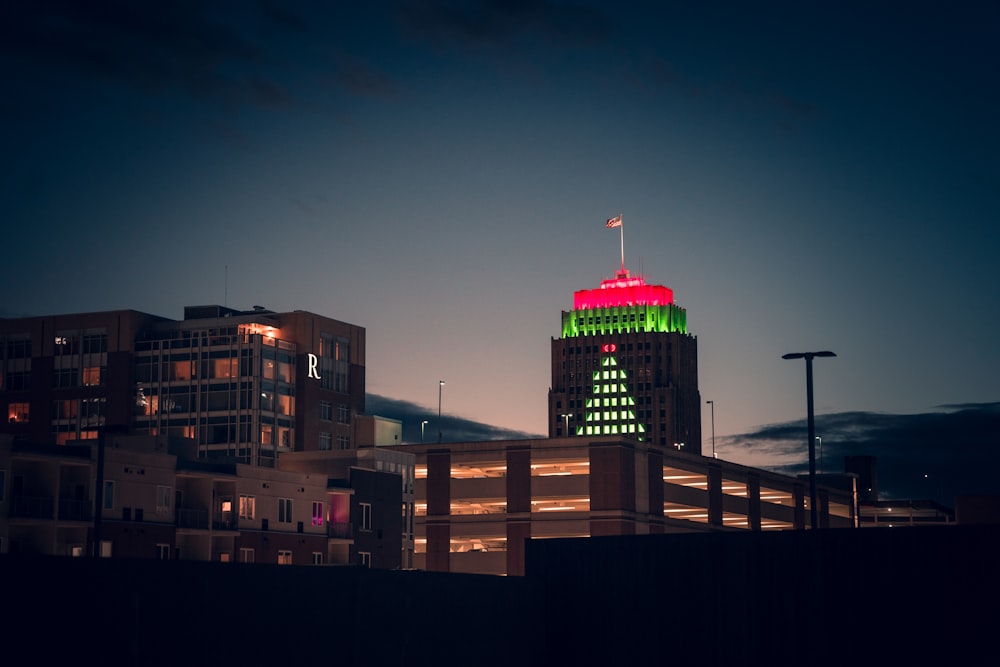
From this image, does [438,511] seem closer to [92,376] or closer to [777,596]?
[92,376]

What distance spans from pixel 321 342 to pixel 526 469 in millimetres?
34037

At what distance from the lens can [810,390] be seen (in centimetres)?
5459

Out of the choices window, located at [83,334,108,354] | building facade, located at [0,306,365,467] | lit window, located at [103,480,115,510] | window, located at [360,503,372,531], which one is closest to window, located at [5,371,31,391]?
building facade, located at [0,306,365,467]

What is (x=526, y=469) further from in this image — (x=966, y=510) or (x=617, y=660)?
(x=617, y=660)

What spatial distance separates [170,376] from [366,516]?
182 ft

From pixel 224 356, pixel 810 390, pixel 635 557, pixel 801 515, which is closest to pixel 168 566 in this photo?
pixel 635 557

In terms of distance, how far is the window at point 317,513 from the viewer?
106250 mm

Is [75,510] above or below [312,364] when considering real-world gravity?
below

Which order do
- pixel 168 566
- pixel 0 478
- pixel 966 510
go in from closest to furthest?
pixel 168 566 → pixel 0 478 → pixel 966 510

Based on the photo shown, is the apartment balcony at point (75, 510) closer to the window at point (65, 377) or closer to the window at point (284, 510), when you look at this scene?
the window at point (284, 510)

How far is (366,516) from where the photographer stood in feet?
367

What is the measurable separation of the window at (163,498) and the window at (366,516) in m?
21.6

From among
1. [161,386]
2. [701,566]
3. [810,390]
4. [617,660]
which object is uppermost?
[161,386]

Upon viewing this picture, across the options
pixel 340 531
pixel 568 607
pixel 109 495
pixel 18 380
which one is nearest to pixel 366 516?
pixel 340 531
